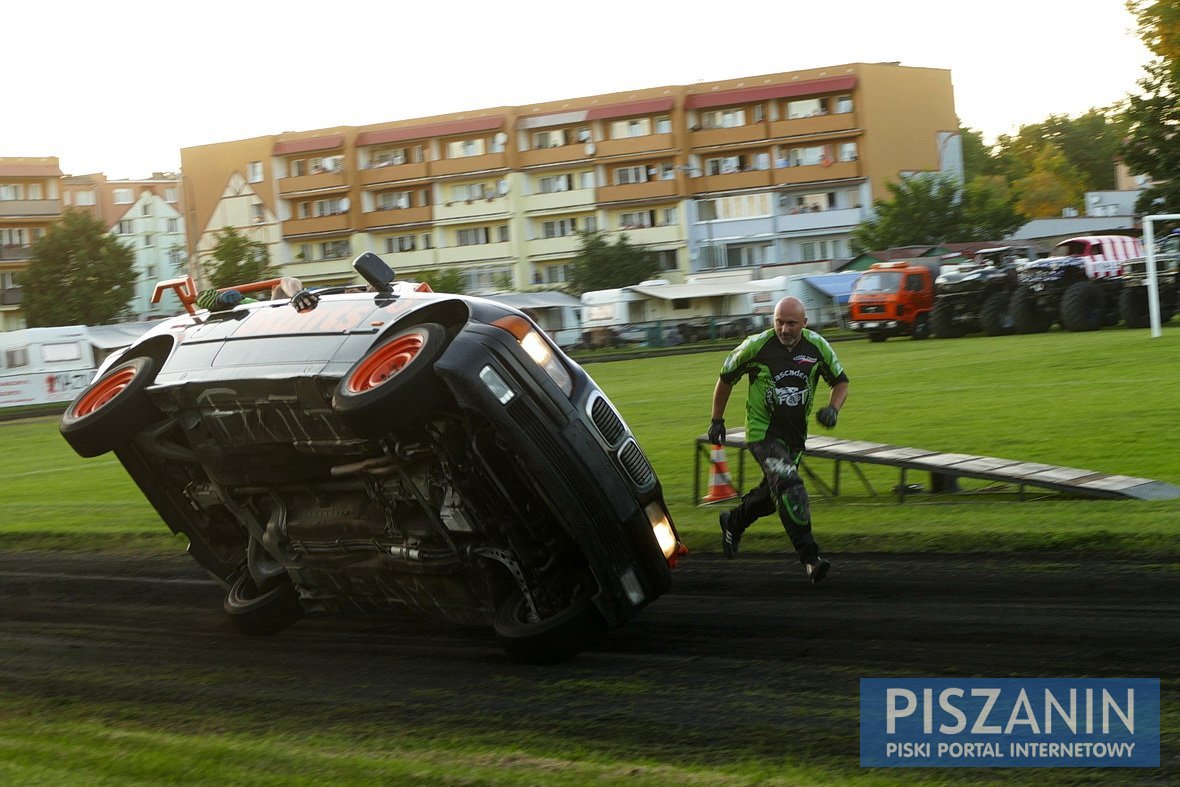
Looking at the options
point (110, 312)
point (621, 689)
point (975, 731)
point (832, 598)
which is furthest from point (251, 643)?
point (110, 312)

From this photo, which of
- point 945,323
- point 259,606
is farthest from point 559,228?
point 259,606

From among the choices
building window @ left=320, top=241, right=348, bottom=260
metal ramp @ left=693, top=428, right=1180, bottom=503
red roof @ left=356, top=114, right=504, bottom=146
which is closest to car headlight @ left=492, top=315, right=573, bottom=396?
metal ramp @ left=693, top=428, right=1180, bottom=503

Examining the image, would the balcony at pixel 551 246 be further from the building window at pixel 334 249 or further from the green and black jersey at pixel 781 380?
the green and black jersey at pixel 781 380

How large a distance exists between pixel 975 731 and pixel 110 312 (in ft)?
243

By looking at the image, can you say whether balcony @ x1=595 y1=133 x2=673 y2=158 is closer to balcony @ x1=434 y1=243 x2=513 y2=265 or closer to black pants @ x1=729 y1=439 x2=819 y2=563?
balcony @ x1=434 y1=243 x2=513 y2=265

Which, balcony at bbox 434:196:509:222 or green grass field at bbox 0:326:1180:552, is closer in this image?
green grass field at bbox 0:326:1180:552

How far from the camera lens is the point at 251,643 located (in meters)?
7.79

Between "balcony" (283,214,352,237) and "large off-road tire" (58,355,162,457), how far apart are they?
8541 cm

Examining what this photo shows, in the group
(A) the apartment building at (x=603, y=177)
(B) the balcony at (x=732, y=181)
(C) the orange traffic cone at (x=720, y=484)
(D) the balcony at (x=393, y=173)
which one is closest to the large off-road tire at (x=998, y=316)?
(C) the orange traffic cone at (x=720, y=484)

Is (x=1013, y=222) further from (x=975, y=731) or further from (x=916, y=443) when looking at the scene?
(x=975, y=731)

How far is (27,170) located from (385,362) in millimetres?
97958

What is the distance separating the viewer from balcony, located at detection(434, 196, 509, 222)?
8712 cm

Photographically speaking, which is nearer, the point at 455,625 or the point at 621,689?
the point at 621,689

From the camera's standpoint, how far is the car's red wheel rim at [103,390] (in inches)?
284
